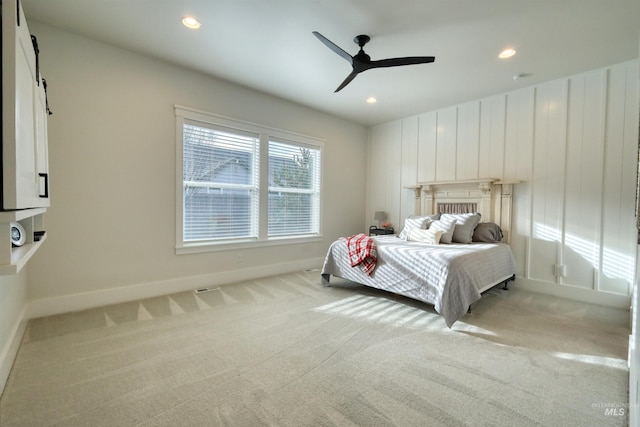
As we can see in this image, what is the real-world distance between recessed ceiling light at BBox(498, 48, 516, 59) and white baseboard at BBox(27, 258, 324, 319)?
4003 millimetres

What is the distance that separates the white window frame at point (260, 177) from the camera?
3.47 meters

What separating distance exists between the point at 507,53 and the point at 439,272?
2.52 metres

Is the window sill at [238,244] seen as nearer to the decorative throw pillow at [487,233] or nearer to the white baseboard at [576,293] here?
the decorative throw pillow at [487,233]

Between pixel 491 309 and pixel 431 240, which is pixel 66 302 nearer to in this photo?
pixel 431 240

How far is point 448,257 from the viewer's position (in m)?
2.74

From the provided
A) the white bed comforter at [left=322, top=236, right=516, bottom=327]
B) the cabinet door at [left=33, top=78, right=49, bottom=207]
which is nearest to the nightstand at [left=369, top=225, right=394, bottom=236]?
the white bed comforter at [left=322, top=236, right=516, bottom=327]

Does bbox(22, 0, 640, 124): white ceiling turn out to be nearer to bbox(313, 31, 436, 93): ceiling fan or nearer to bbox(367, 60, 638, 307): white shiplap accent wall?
bbox(313, 31, 436, 93): ceiling fan

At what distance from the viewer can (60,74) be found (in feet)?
9.00

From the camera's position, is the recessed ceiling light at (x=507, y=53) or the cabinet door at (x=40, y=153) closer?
the cabinet door at (x=40, y=153)

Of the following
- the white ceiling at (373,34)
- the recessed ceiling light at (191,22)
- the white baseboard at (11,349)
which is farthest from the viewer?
the recessed ceiling light at (191,22)

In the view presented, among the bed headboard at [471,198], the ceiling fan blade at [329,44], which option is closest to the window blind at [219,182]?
the ceiling fan blade at [329,44]

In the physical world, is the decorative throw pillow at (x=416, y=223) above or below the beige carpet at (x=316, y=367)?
above

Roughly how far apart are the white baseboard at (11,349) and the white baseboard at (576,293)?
5.26m

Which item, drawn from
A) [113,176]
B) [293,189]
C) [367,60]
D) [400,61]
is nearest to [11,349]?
[113,176]
